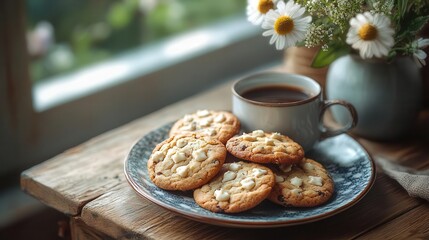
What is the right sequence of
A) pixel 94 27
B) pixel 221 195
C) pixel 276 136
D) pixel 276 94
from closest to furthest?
pixel 221 195, pixel 276 136, pixel 276 94, pixel 94 27

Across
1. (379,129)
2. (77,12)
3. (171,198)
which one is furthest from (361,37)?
(77,12)

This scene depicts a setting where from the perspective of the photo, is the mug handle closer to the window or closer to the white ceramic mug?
the white ceramic mug

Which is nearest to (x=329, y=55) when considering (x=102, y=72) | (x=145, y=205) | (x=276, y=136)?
(x=276, y=136)

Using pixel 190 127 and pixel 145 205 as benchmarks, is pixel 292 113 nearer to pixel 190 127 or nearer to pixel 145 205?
pixel 190 127

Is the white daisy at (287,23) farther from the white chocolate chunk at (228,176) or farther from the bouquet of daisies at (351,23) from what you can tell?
the white chocolate chunk at (228,176)

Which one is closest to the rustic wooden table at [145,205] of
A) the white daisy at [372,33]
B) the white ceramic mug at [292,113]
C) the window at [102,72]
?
the white ceramic mug at [292,113]

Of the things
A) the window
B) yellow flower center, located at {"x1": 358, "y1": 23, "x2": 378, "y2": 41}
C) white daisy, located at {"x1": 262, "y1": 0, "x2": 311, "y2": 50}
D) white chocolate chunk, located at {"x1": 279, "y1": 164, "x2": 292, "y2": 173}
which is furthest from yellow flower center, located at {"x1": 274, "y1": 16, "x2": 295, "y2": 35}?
the window
